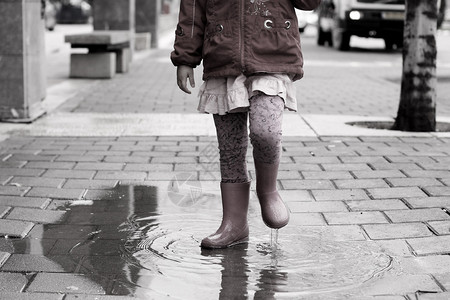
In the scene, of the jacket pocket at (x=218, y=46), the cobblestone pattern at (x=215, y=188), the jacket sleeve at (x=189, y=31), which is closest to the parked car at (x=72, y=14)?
the cobblestone pattern at (x=215, y=188)

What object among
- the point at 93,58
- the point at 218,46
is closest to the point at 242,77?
the point at 218,46

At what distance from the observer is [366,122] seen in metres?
8.12

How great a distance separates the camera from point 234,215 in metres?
3.91

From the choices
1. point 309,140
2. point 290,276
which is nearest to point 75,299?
point 290,276

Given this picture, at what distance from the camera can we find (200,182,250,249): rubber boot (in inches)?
152

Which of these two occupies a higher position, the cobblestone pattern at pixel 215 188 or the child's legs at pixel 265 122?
the child's legs at pixel 265 122

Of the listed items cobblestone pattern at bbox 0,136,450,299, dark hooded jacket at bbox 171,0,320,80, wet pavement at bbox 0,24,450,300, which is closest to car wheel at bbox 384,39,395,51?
wet pavement at bbox 0,24,450,300

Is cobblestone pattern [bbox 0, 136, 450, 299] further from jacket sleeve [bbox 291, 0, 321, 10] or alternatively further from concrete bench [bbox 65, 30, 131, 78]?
concrete bench [bbox 65, 30, 131, 78]

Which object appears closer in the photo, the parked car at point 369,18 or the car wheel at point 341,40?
the parked car at point 369,18

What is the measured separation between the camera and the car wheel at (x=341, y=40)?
900 inches

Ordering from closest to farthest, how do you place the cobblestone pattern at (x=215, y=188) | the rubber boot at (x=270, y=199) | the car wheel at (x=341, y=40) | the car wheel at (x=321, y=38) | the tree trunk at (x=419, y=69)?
the cobblestone pattern at (x=215, y=188), the rubber boot at (x=270, y=199), the tree trunk at (x=419, y=69), the car wheel at (x=341, y=40), the car wheel at (x=321, y=38)

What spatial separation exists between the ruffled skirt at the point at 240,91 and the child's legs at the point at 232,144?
0.09 meters

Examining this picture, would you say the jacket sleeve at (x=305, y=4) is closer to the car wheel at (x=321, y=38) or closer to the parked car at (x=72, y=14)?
the car wheel at (x=321, y=38)

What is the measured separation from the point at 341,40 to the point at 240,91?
65.0 ft
